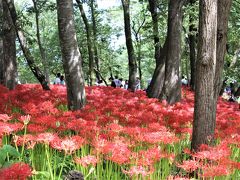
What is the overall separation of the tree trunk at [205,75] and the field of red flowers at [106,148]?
0.34m

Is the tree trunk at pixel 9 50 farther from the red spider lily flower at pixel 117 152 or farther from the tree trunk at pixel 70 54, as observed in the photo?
the red spider lily flower at pixel 117 152

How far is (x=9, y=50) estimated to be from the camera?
13383 millimetres

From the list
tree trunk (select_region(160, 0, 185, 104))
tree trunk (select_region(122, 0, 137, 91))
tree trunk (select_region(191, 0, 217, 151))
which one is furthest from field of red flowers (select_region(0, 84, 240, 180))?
tree trunk (select_region(122, 0, 137, 91))

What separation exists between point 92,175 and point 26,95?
5.31 metres

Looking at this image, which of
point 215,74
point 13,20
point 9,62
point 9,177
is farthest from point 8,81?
point 9,177

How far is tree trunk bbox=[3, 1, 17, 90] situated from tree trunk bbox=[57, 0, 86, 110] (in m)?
5.02

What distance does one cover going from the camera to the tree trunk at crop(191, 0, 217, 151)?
5355 mm

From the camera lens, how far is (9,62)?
13.5 m

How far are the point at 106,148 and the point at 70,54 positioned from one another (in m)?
4.63

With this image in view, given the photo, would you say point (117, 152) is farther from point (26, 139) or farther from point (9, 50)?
point (9, 50)

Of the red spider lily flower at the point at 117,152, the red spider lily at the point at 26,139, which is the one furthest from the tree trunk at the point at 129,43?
the red spider lily flower at the point at 117,152

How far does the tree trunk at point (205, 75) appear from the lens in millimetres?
5355

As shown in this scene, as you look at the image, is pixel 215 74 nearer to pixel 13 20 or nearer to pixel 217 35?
pixel 217 35

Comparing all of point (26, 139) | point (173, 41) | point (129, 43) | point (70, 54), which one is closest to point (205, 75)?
point (26, 139)
